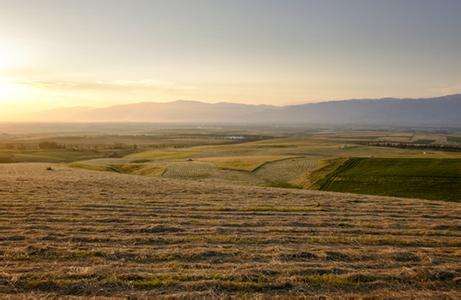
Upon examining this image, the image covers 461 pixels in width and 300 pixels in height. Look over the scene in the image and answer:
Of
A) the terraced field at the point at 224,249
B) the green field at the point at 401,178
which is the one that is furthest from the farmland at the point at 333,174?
the terraced field at the point at 224,249

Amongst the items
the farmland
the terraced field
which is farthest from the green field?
the terraced field

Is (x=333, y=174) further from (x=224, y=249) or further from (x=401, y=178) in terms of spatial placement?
(x=224, y=249)

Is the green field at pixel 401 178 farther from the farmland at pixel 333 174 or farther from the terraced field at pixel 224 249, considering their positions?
the terraced field at pixel 224 249

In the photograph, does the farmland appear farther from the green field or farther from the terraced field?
the terraced field

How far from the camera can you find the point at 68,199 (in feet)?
86.3

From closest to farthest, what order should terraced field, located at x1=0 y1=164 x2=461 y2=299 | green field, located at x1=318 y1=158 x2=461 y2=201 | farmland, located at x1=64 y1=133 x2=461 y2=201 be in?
terraced field, located at x1=0 y1=164 x2=461 y2=299 → green field, located at x1=318 y1=158 x2=461 y2=201 → farmland, located at x1=64 y1=133 x2=461 y2=201

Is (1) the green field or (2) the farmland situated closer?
(1) the green field

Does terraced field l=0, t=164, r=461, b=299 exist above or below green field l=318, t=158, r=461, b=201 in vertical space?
above

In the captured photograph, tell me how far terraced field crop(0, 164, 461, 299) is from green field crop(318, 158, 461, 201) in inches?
919

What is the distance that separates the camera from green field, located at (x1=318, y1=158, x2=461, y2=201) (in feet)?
156

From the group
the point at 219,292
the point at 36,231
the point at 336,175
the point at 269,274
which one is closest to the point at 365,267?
the point at 269,274

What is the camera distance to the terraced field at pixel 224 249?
11.2 meters

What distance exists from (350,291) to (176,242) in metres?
7.17

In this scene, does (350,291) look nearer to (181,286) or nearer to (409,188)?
(181,286)
